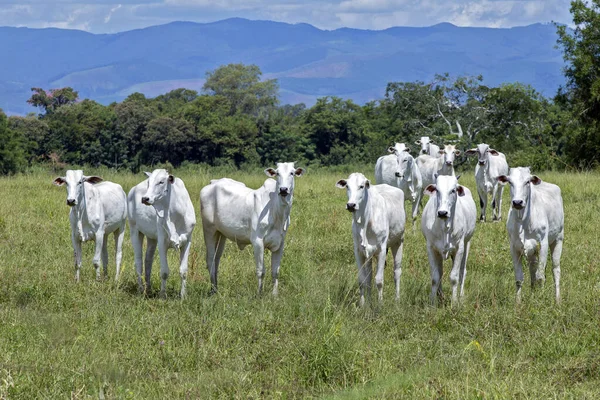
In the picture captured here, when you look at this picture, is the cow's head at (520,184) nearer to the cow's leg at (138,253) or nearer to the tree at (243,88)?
the cow's leg at (138,253)

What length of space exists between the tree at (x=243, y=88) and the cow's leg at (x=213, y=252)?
230ft

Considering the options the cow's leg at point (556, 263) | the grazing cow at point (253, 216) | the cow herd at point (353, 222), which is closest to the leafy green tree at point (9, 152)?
the cow herd at point (353, 222)

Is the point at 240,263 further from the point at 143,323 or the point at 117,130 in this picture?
the point at 117,130

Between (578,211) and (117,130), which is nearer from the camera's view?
(578,211)

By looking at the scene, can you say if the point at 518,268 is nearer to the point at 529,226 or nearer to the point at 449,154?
the point at 529,226

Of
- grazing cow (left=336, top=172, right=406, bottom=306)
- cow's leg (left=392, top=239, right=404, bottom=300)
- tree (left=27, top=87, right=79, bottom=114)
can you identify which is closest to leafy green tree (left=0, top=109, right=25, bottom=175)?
tree (left=27, top=87, right=79, bottom=114)

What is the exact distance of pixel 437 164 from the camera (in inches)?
732

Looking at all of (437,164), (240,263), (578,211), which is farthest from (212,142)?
(240,263)

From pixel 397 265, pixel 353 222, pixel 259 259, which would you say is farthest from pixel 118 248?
pixel 397 265

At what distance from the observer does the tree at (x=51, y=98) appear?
68312mm

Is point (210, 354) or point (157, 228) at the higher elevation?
point (157, 228)

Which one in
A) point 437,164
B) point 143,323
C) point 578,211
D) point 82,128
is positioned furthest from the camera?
point 82,128

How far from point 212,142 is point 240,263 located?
3752 centimetres

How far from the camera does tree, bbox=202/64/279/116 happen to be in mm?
83312
